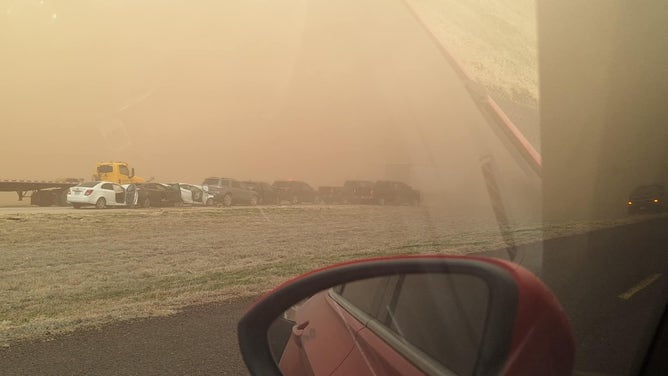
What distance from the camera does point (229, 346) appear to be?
16.7 ft

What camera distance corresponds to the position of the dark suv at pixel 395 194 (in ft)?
64.3

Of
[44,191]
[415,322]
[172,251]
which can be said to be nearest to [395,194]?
[172,251]

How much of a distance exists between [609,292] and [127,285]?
636 cm

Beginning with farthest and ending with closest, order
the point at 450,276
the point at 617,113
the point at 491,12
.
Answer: the point at 491,12, the point at 617,113, the point at 450,276

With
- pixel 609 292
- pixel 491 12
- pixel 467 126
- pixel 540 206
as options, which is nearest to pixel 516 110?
pixel 467 126

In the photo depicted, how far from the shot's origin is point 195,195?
19453 mm

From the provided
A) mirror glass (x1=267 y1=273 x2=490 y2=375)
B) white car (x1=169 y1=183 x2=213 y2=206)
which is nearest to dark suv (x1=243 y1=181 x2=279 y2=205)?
white car (x1=169 y1=183 x2=213 y2=206)

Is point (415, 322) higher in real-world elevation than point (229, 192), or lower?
lower

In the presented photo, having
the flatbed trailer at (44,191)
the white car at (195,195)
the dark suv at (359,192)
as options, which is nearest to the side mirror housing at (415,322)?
the white car at (195,195)

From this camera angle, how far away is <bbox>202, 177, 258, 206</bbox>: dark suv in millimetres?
19391

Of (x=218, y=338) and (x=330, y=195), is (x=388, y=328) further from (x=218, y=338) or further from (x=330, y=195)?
(x=330, y=195)

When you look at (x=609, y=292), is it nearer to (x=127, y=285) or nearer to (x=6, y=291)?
(x=127, y=285)

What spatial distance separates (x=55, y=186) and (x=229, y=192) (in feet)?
22.5

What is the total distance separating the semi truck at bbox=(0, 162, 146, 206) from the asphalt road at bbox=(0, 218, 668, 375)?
15818 mm
